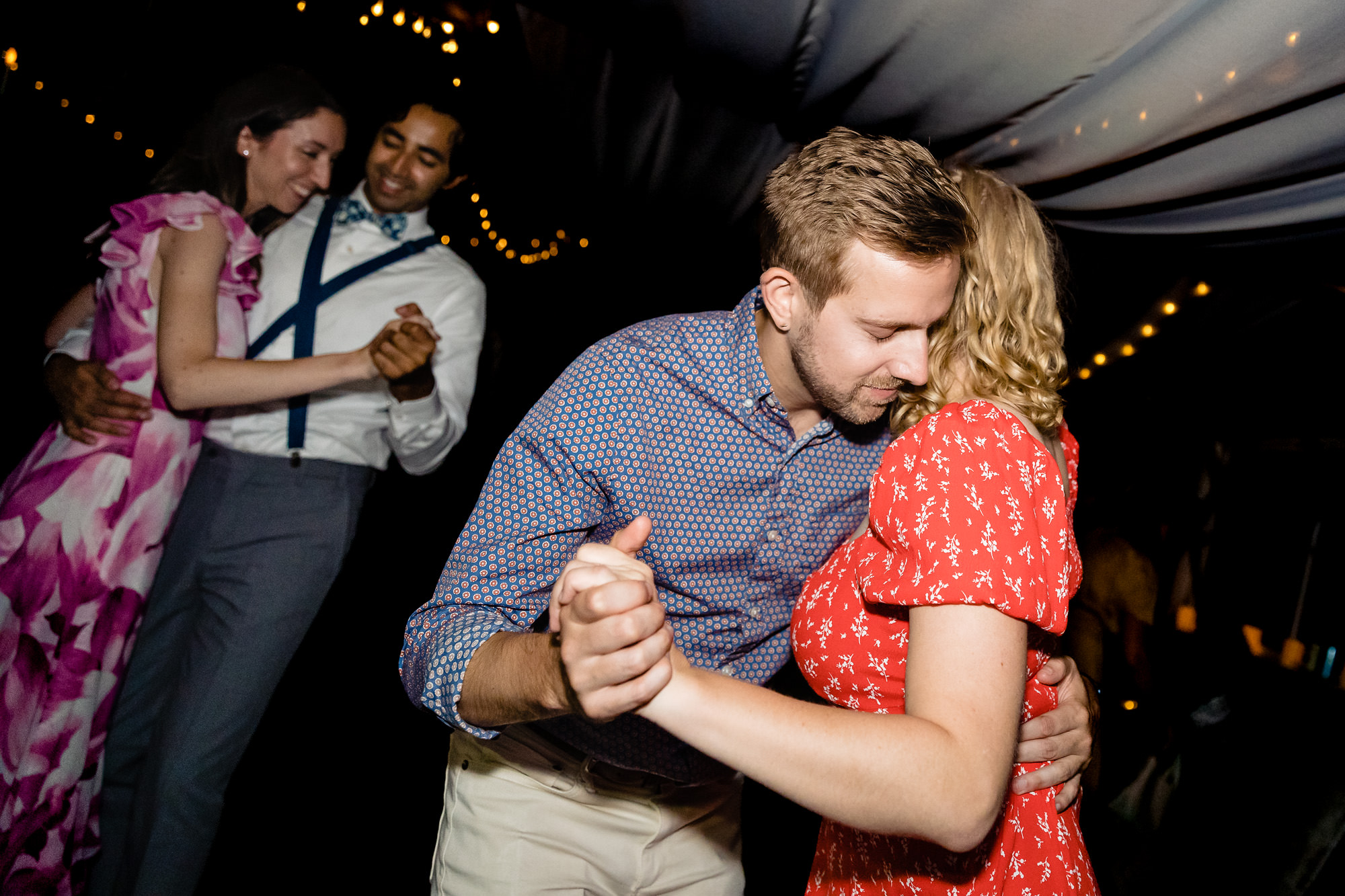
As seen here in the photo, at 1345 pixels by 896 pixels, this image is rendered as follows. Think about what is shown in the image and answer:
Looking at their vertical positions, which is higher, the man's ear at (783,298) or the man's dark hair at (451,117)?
the man's dark hair at (451,117)

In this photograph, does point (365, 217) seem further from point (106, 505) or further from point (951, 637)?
point (951, 637)

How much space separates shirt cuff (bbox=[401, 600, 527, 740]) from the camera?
1036 millimetres

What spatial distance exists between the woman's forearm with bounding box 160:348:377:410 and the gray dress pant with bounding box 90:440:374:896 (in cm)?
26

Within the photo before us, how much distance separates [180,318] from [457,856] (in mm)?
1462

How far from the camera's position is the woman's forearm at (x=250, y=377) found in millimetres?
1840

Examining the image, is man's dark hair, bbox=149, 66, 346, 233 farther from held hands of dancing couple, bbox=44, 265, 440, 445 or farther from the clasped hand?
the clasped hand

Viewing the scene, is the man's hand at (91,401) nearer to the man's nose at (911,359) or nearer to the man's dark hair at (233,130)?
the man's dark hair at (233,130)

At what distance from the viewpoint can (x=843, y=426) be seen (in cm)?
142

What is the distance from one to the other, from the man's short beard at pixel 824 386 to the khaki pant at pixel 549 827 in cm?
79

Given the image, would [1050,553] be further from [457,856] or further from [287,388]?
[287,388]

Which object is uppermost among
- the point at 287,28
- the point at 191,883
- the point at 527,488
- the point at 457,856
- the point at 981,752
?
the point at 287,28

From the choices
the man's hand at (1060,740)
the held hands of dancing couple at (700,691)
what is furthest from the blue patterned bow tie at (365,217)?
the man's hand at (1060,740)

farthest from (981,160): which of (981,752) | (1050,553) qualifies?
(981,752)

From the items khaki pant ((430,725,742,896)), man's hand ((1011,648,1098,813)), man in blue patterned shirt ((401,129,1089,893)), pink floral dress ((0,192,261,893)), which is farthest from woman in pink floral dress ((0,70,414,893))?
man's hand ((1011,648,1098,813))
